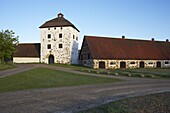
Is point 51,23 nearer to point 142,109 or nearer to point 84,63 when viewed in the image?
point 84,63

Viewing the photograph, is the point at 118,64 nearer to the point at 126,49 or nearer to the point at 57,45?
the point at 126,49

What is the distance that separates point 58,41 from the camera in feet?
154

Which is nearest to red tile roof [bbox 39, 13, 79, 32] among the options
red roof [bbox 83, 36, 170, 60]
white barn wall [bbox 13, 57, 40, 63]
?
red roof [bbox 83, 36, 170, 60]

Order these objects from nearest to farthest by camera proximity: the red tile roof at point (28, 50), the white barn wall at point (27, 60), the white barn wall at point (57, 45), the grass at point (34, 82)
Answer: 1. the grass at point (34, 82)
2. the white barn wall at point (57, 45)
3. the white barn wall at point (27, 60)
4. the red tile roof at point (28, 50)

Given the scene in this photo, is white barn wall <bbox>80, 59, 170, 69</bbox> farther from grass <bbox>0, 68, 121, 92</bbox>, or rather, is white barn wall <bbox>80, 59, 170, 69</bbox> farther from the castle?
grass <bbox>0, 68, 121, 92</bbox>

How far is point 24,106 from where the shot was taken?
27.7 ft

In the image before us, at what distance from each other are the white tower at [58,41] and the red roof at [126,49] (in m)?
6.06

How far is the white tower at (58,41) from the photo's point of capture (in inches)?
1813

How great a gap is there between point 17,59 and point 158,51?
3403cm

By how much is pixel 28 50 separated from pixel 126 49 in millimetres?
24664

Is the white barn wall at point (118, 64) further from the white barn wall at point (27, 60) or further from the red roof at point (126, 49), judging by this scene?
the white barn wall at point (27, 60)

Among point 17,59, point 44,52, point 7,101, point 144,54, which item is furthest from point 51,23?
point 7,101

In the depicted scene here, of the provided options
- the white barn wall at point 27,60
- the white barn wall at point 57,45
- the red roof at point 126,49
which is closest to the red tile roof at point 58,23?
the white barn wall at point 57,45

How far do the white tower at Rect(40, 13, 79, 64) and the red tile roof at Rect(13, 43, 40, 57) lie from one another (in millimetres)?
2894
